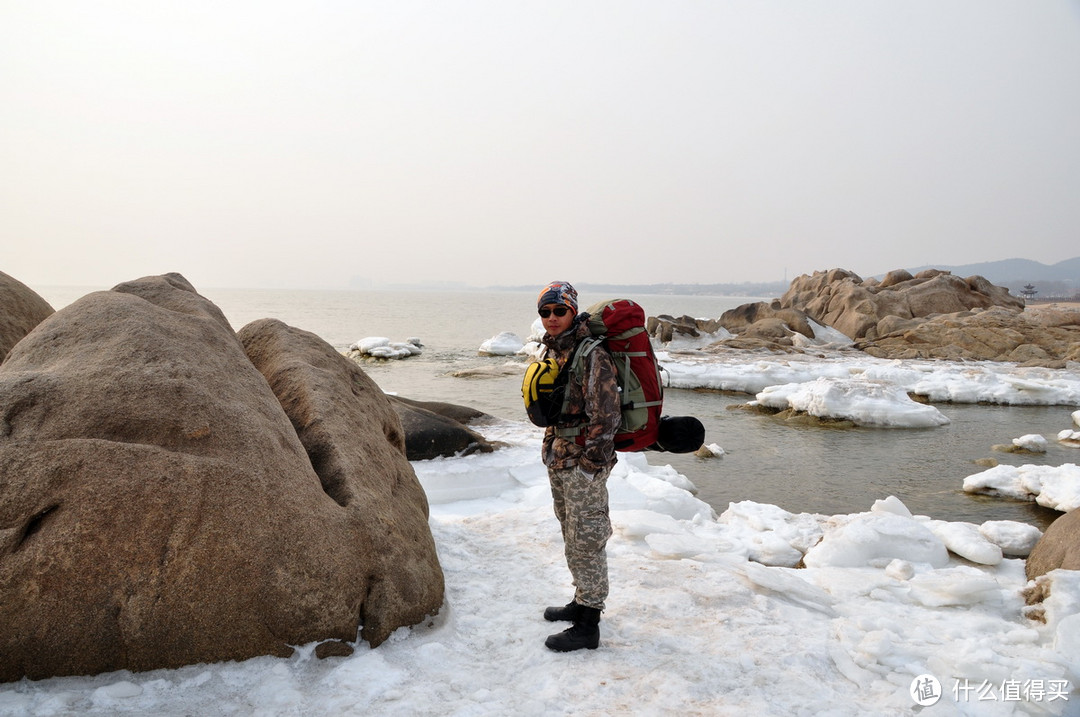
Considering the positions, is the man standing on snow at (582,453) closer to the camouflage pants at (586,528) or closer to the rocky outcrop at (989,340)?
the camouflage pants at (586,528)

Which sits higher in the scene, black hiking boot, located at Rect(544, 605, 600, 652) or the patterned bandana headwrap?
the patterned bandana headwrap

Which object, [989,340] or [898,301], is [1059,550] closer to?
[989,340]

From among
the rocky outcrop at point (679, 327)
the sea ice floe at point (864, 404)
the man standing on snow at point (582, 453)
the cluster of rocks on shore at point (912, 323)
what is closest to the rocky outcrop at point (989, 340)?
the cluster of rocks on shore at point (912, 323)

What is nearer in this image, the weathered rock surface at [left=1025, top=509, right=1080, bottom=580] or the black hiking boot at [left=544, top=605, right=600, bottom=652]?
the black hiking boot at [left=544, top=605, right=600, bottom=652]

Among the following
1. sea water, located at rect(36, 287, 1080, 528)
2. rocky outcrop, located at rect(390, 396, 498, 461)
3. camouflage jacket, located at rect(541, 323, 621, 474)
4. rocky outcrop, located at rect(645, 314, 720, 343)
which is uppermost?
camouflage jacket, located at rect(541, 323, 621, 474)

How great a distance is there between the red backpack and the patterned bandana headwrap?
0.13m

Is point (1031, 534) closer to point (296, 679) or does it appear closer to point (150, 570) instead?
point (296, 679)

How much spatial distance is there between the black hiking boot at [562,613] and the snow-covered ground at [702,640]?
75 millimetres

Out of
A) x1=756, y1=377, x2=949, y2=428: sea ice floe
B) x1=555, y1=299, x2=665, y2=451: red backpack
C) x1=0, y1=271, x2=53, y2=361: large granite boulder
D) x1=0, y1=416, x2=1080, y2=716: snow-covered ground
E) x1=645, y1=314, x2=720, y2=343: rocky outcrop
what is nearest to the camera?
x1=0, y1=416, x2=1080, y2=716: snow-covered ground

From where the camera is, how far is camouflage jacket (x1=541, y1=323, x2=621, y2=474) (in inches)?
143

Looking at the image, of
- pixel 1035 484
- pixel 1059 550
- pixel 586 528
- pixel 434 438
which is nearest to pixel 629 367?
pixel 586 528

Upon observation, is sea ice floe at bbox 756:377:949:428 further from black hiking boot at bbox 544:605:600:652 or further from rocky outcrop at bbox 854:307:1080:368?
black hiking boot at bbox 544:605:600:652

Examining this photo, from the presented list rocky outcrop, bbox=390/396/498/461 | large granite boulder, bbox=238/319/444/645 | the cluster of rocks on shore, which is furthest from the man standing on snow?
the cluster of rocks on shore

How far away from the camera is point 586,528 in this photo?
383 centimetres
